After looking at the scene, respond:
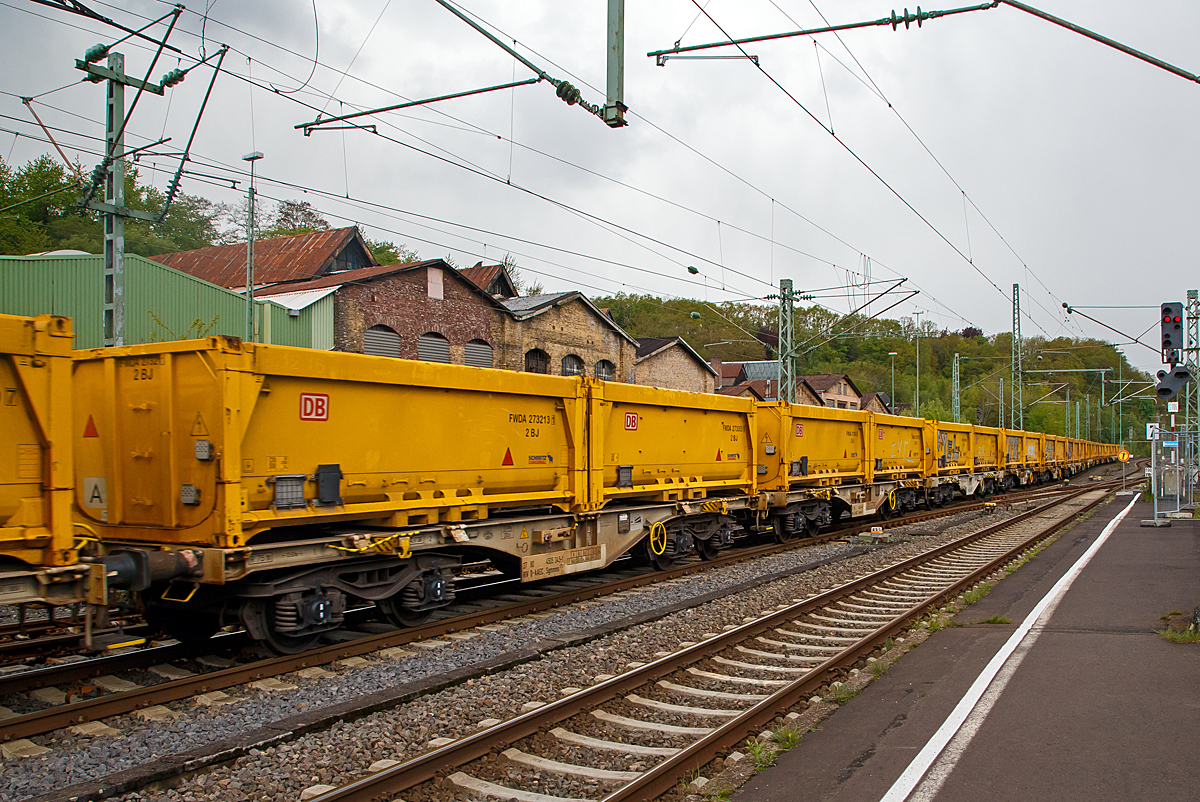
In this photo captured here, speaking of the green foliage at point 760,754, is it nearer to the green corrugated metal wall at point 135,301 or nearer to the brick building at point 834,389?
the green corrugated metal wall at point 135,301

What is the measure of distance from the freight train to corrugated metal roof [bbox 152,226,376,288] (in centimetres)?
2939

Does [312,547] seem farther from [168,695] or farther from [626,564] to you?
[626,564]

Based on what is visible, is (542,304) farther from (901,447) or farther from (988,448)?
(988,448)

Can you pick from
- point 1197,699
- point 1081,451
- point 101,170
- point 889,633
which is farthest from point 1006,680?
point 1081,451

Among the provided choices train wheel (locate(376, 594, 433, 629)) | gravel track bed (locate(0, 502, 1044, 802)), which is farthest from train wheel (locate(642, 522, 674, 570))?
train wheel (locate(376, 594, 433, 629))

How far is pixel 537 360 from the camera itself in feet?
100

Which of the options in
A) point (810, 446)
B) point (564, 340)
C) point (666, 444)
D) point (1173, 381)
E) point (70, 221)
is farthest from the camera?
point (70, 221)

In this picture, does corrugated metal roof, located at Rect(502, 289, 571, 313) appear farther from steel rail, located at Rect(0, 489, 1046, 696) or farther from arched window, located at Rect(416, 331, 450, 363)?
steel rail, located at Rect(0, 489, 1046, 696)

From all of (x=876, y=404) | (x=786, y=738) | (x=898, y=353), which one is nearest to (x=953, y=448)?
(x=786, y=738)

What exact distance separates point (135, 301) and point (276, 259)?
18.6m

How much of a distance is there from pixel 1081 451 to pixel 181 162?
6113cm

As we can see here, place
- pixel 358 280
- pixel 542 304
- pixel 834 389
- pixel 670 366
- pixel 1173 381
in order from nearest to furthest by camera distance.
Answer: pixel 1173 381, pixel 358 280, pixel 542 304, pixel 670 366, pixel 834 389

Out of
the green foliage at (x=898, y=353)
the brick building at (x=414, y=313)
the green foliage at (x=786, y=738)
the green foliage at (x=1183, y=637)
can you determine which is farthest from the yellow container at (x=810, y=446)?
the green foliage at (x=898, y=353)

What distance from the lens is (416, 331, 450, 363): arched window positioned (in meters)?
26.5
